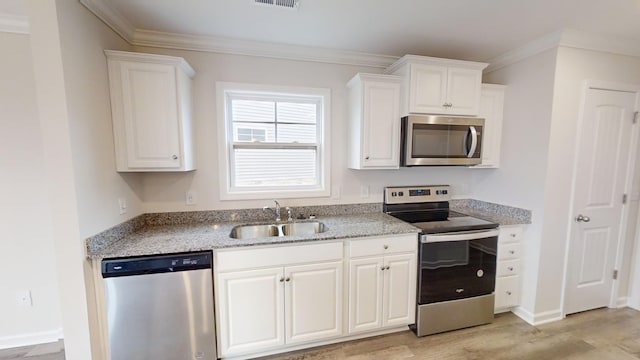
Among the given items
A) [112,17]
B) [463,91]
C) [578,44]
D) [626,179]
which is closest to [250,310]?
[112,17]

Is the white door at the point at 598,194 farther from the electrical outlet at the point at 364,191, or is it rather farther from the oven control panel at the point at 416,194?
the electrical outlet at the point at 364,191

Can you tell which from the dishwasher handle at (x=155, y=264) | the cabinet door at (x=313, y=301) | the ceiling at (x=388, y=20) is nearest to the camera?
the dishwasher handle at (x=155, y=264)

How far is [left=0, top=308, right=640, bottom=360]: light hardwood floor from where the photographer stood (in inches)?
78.1

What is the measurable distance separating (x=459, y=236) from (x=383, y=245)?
27.0 inches

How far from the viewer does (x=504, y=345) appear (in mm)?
2100

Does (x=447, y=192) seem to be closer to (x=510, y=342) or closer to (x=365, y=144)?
(x=365, y=144)

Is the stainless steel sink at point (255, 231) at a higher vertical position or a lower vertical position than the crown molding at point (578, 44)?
lower

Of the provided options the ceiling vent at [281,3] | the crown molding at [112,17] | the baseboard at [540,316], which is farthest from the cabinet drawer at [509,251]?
the crown molding at [112,17]

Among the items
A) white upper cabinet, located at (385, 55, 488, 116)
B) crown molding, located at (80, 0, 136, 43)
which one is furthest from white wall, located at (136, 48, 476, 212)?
white upper cabinet, located at (385, 55, 488, 116)

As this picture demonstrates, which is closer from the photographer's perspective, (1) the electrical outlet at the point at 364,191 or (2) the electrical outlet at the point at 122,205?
(2) the electrical outlet at the point at 122,205

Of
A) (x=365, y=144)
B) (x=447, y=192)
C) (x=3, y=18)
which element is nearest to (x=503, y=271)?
(x=447, y=192)

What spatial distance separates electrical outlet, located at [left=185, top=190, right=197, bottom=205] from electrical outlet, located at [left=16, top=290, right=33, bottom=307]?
→ 134 centimetres

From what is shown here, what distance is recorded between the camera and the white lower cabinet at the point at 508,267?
2392mm

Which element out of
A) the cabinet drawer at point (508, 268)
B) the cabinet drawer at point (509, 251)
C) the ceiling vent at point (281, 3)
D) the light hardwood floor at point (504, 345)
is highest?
the ceiling vent at point (281, 3)
